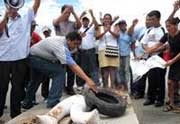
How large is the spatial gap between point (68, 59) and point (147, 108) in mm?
Answer: 2663

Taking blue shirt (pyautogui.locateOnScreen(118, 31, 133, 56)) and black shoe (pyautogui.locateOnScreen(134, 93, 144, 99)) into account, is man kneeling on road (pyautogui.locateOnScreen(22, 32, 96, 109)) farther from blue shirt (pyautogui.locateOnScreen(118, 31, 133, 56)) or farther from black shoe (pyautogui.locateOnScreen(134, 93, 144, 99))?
blue shirt (pyautogui.locateOnScreen(118, 31, 133, 56))

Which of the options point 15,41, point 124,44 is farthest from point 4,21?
point 124,44

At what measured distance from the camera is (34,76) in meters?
7.78

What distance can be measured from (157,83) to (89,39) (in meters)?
1.79

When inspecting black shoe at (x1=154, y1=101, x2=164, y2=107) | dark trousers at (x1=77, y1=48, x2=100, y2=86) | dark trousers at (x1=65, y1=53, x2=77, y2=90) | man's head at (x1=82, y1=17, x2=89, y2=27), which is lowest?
black shoe at (x1=154, y1=101, x2=164, y2=107)

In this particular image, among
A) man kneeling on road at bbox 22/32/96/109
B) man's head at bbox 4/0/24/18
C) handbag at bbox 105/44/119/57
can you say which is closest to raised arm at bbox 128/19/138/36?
handbag at bbox 105/44/119/57

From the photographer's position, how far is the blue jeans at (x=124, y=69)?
34.8 feet

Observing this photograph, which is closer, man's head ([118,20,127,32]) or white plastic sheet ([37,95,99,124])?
white plastic sheet ([37,95,99,124])

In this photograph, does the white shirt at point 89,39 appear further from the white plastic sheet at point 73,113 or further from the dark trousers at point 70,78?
the white plastic sheet at point 73,113

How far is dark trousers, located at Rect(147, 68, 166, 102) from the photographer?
9.10m

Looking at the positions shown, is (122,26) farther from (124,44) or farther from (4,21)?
(4,21)

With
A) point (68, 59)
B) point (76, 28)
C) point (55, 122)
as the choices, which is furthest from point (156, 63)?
point (55, 122)

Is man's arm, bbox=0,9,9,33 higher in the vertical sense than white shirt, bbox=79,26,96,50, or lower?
higher

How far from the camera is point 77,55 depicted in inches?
390
